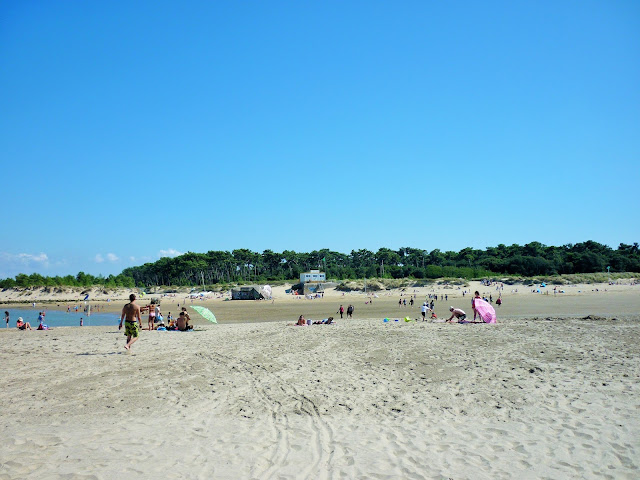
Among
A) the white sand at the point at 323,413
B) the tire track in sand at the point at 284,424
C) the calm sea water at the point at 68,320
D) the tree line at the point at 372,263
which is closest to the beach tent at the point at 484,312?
the white sand at the point at 323,413

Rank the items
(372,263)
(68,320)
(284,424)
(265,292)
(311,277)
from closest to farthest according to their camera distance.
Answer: (284,424) < (68,320) < (265,292) < (311,277) < (372,263)

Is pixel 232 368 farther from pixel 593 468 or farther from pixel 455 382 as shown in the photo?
pixel 593 468

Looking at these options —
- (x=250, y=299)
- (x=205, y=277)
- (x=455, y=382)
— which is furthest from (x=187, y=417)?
(x=205, y=277)

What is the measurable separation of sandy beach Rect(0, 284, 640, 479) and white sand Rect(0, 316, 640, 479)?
0.09 feet

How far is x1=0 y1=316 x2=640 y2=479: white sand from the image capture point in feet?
15.6

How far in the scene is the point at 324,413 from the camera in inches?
259

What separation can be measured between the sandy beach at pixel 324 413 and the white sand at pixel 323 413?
0.09 feet

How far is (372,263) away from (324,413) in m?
115

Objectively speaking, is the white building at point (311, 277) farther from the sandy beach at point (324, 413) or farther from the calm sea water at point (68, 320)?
the sandy beach at point (324, 413)

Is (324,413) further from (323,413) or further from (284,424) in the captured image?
(284,424)

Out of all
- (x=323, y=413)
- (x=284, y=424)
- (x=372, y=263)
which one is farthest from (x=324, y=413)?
(x=372, y=263)

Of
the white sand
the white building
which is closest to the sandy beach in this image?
the white sand

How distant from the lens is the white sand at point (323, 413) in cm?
475

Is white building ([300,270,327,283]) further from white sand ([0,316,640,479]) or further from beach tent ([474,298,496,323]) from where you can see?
white sand ([0,316,640,479])
